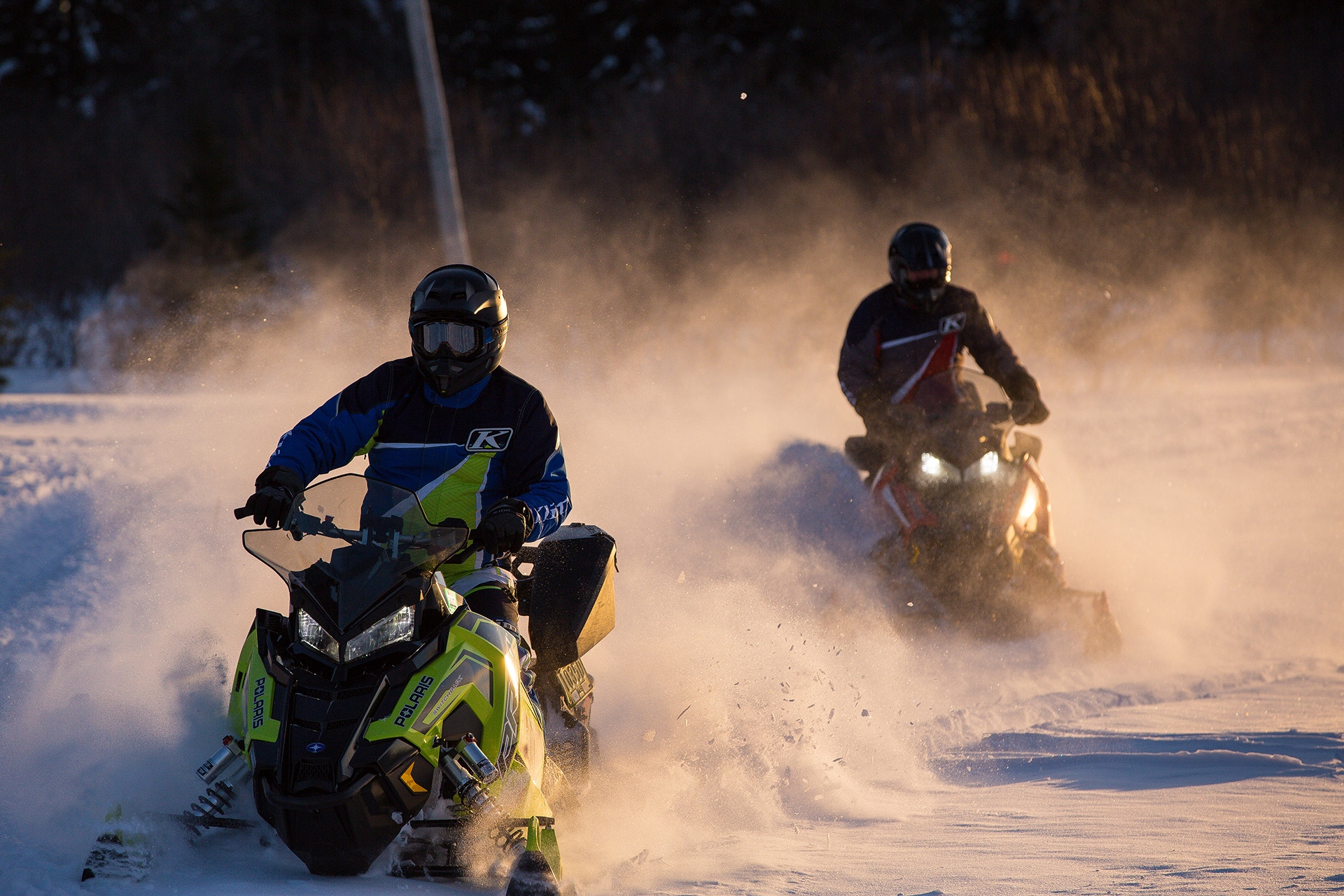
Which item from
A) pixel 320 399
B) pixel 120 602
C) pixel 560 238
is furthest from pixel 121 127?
pixel 120 602

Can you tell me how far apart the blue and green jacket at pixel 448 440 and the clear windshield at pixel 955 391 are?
342cm

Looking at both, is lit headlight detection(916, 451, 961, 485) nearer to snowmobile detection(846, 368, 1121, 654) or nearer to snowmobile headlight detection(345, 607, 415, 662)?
snowmobile detection(846, 368, 1121, 654)

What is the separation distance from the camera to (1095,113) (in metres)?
20.9

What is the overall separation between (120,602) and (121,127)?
25711mm

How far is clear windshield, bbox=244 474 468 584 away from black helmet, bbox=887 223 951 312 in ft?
14.3

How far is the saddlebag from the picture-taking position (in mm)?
4293

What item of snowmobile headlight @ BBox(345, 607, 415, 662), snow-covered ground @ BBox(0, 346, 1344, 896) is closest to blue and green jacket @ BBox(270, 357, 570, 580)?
snowmobile headlight @ BBox(345, 607, 415, 662)

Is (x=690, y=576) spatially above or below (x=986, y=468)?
below

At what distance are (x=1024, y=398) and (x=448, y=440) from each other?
417 cm

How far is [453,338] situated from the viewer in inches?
160

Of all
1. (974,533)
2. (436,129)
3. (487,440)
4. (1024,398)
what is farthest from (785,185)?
(487,440)

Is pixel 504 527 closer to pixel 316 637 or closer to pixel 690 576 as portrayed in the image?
pixel 316 637

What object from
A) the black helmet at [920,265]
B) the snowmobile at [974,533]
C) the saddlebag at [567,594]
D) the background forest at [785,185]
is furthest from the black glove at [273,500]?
the background forest at [785,185]

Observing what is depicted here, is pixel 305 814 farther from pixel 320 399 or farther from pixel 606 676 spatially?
pixel 320 399
